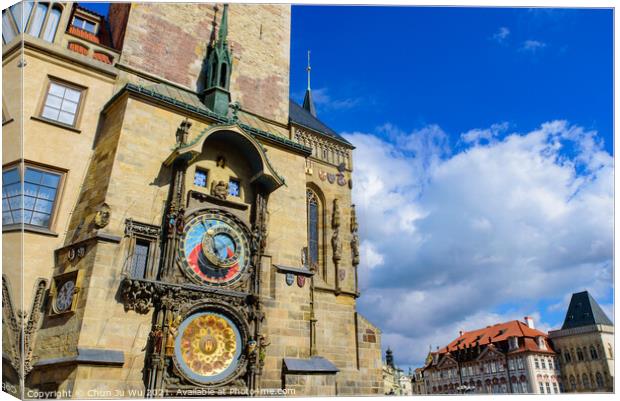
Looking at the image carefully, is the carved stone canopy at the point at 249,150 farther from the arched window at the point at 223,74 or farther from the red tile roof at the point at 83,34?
the red tile roof at the point at 83,34

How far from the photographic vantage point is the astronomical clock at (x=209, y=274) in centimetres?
1055

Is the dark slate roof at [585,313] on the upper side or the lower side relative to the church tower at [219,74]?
lower

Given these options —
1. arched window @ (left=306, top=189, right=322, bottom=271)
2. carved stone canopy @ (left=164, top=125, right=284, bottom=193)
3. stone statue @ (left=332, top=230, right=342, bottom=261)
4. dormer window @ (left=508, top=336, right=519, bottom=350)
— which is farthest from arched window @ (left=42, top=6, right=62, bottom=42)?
dormer window @ (left=508, top=336, right=519, bottom=350)

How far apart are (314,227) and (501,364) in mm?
30681

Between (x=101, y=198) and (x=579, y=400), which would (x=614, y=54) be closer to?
(x=579, y=400)

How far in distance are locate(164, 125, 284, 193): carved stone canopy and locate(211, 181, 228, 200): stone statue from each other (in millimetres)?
918

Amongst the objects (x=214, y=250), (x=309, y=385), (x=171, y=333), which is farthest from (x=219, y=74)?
(x=309, y=385)

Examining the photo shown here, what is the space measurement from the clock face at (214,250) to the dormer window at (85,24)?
766 cm

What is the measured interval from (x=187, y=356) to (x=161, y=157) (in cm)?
491

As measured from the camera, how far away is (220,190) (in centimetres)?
1285

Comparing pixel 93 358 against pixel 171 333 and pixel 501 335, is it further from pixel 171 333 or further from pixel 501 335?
pixel 501 335

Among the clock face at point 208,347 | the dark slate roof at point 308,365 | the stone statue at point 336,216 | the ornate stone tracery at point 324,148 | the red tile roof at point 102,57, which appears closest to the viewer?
the clock face at point 208,347

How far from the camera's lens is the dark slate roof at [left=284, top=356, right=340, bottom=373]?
12.0 m

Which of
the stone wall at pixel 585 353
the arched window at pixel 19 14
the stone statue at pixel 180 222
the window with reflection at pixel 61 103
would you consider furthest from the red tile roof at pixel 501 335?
the arched window at pixel 19 14
